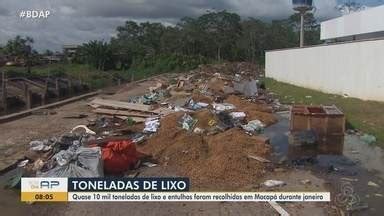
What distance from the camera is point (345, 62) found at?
74.2 feet

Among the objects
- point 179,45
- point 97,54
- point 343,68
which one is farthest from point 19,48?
point 343,68

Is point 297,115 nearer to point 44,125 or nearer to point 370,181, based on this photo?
point 370,181

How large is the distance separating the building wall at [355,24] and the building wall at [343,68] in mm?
6561

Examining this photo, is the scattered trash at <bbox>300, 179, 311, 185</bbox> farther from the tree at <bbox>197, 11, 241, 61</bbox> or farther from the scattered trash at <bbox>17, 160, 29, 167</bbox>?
the tree at <bbox>197, 11, 241, 61</bbox>

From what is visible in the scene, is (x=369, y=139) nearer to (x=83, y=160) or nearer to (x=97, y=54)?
(x=83, y=160)

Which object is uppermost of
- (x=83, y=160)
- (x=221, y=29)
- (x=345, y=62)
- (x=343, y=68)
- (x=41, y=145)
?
(x=221, y=29)

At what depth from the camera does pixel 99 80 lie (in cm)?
4566

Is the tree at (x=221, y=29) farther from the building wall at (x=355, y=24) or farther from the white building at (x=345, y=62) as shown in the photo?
the white building at (x=345, y=62)

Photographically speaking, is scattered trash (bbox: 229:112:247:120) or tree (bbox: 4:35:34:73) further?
tree (bbox: 4:35:34:73)

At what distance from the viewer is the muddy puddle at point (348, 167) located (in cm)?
754

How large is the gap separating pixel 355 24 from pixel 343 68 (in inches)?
741

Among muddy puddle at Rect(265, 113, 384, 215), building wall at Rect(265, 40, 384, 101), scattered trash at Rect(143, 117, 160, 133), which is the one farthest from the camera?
→ building wall at Rect(265, 40, 384, 101)

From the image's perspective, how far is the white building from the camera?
19.5m

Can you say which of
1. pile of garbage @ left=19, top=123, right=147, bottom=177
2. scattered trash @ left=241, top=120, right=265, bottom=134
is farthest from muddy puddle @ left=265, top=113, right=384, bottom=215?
pile of garbage @ left=19, top=123, right=147, bottom=177
